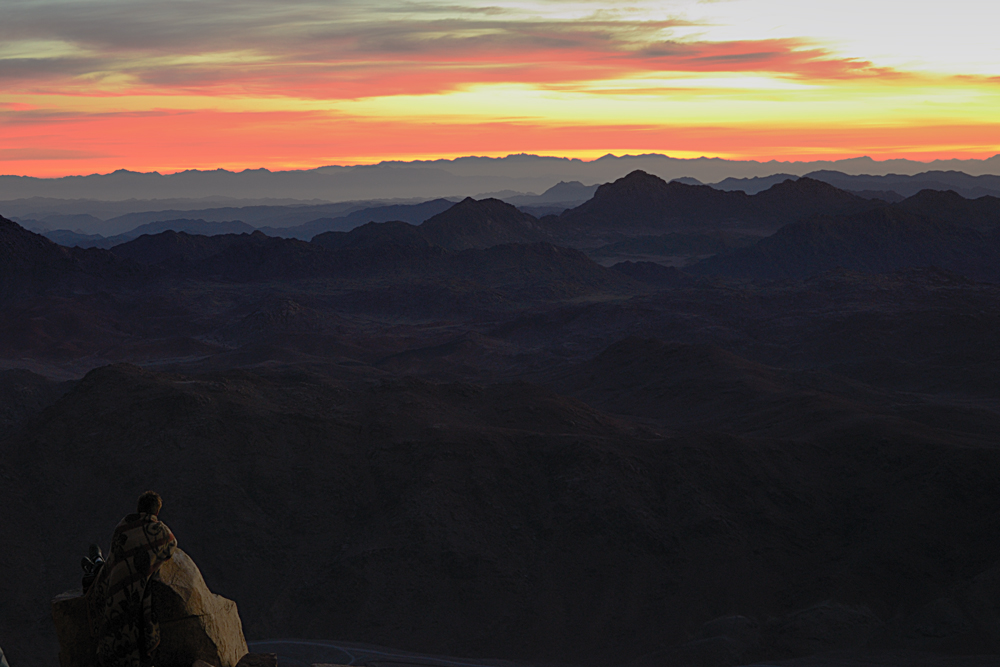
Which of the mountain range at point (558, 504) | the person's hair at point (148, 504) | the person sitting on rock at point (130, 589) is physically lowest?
the mountain range at point (558, 504)

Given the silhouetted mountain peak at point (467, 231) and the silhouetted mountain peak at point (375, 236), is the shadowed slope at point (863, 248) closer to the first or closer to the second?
the silhouetted mountain peak at point (467, 231)

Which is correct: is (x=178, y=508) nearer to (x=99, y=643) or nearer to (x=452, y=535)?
(x=452, y=535)

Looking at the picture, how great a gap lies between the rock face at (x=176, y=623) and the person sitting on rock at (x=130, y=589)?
0.19 m

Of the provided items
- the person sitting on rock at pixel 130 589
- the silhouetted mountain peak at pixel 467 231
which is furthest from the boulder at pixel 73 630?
the silhouetted mountain peak at pixel 467 231

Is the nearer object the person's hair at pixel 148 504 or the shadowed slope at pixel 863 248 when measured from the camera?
the person's hair at pixel 148 504

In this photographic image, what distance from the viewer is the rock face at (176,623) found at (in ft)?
29.9

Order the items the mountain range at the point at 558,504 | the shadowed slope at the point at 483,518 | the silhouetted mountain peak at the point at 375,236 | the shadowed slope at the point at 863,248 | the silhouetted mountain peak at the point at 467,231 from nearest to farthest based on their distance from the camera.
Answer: the mountain range at the point at 558,504
the shadowed slope at the point at 483,518
the shadowed slope at the point at 863,248
the silhouetted mountain peak at the point at 375,236
the silhouetted mountain peak at the point at 467,231

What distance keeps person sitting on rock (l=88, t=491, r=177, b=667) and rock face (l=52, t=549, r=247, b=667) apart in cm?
19

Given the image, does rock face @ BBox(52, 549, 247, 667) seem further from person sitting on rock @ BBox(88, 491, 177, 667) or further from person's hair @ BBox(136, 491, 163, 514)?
person's hair @ BBox(136, 491, 163, 514)

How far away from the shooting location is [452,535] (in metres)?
40.3

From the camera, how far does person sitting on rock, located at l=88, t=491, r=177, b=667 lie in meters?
8.73

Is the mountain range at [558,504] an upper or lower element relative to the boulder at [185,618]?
lower

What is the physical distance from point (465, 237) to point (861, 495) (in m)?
152

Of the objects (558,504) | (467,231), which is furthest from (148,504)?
(467,231)
